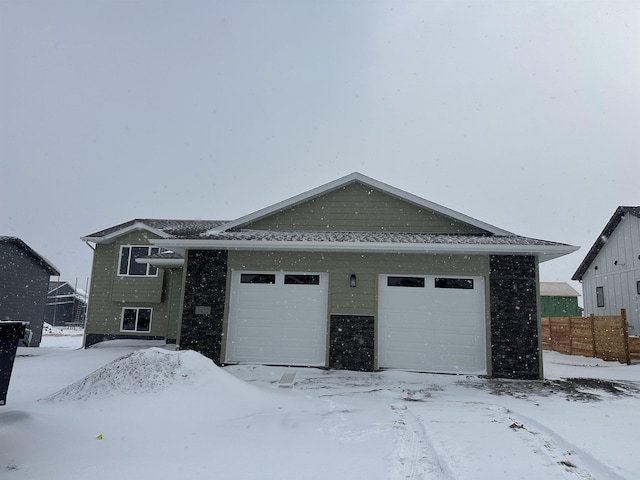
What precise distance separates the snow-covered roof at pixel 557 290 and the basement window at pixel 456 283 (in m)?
27.7

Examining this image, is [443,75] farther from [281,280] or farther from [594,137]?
[281,280]

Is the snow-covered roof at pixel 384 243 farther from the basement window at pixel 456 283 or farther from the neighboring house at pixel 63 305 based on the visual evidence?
the neighboring house at pixel 63 305

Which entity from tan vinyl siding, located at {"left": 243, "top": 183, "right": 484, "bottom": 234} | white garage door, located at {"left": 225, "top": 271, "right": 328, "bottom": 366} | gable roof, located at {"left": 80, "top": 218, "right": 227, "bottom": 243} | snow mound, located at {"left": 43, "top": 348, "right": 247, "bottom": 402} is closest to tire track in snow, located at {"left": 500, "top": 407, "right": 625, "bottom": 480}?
snow mound, located at {"left": 43, "top": 348, "right": 247, "bottom": 402}

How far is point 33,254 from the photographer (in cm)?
2339

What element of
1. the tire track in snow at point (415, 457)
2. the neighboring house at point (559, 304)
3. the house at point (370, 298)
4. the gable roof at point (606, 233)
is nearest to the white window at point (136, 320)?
the house at point (370, 298)

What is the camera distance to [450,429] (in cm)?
524

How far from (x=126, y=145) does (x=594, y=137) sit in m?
43.2

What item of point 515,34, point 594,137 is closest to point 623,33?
point 515,34

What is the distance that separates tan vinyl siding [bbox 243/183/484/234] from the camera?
1155cm

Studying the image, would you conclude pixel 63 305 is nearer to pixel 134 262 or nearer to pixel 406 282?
pixel 134 262

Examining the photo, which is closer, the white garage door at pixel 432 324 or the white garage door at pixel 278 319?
the white garage door at pixel 432 324

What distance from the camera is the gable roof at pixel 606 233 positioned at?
62.5 feet

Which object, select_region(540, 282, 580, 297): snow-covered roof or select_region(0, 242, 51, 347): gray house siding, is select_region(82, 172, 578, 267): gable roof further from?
select_region(540, 282, 580, 297): snow-covered roof

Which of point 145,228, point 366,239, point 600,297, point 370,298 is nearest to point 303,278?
point 370,298
